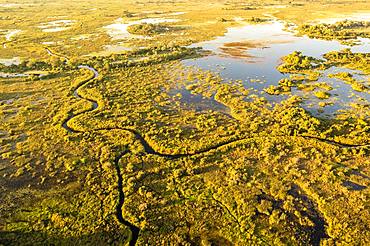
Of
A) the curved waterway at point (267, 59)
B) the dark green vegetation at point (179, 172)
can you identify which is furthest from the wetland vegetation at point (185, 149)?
the curved waterway at point (267, 59)

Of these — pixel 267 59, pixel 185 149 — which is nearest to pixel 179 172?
pixel 185 149

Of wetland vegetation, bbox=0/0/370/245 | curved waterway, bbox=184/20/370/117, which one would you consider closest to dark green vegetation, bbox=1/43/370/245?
wetland vegetation, bbox=0/0/370/245

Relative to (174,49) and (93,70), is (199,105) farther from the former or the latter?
(174,49)

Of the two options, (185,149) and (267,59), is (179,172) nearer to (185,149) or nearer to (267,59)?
(185,149)

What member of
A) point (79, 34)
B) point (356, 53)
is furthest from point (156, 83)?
point (79, 34)

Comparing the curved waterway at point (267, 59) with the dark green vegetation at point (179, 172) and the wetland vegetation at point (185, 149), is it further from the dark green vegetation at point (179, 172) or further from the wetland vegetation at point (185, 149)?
the dark green vegetation at point (179, 172)

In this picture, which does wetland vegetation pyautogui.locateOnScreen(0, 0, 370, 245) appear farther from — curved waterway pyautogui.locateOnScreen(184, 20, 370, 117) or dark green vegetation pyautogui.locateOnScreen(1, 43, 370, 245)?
curved waterway pyautogui.locateOnScreen(184, 20, 370, 117)
